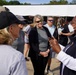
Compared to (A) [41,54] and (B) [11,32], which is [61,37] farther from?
(B) [11,32]

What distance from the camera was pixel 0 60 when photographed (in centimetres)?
217

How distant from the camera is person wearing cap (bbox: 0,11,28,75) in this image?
2145 mm

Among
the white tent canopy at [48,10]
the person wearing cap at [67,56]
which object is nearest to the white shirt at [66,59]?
the person wearing cap at [67,56]

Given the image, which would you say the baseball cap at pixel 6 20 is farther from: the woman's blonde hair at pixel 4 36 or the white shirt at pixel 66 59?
the white shirt at pixel 66 59

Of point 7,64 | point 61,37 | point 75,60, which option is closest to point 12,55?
point 7,64

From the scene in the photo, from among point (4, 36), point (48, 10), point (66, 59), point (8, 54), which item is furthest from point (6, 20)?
point (48, 10)

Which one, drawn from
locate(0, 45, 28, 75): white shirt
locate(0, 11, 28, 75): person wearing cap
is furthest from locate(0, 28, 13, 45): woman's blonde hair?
locate(0, 45, 28, 75): white shirt

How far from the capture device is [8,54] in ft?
7.11

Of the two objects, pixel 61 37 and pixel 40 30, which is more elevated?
pixel 40 30

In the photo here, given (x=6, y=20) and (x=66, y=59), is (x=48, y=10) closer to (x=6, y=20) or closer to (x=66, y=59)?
(x=66, y=59)

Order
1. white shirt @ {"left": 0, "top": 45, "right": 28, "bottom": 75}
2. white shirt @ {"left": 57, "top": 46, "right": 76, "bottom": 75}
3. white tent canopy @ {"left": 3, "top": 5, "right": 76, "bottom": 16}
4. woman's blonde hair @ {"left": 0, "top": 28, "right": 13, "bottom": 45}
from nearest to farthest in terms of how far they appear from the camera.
Result: white shirt @ {"left": 0, "top": 45, "right": 28, "bottom": 75} < woman's blonde hair @ {"left": 0, "top": 28, "right": 13, "bottom": 45} < white shirt @ {"left": 57, "top": 46, "right": 76, "bottom": 75} < white tent canopy @ {"left": 3, "top": 5, "right": 76, "bottom": 16}

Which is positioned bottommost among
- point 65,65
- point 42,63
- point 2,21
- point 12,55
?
point 42,63

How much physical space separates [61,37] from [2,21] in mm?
7987

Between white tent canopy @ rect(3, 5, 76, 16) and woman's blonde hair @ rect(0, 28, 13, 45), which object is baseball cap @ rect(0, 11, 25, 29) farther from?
white tent canopy @ rect(3, 5, 76, 16)
